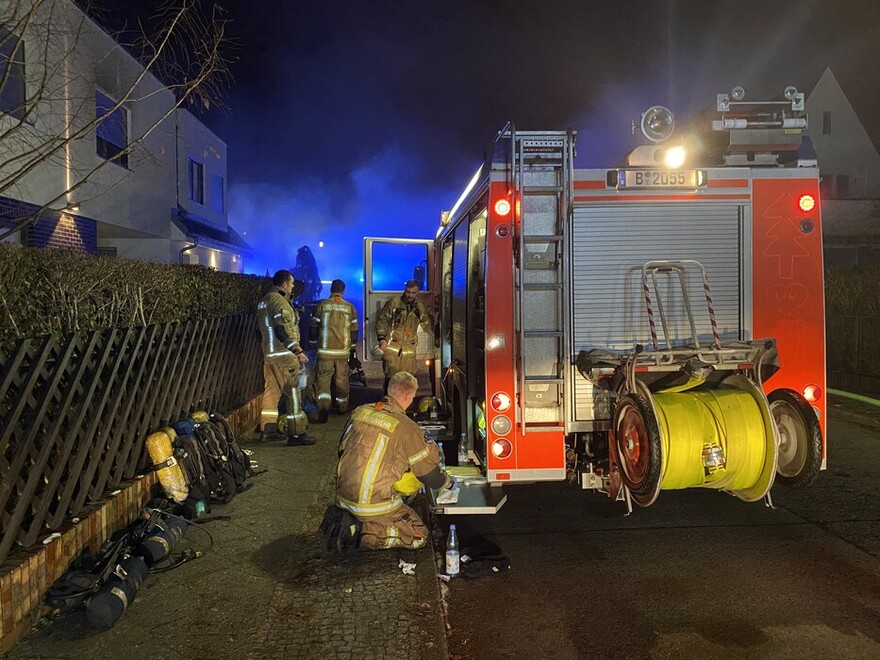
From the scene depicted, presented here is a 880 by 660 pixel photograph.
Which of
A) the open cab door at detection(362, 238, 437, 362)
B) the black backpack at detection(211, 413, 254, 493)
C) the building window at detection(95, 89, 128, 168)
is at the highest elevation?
the building window at detection(95, 89, 128, 168)

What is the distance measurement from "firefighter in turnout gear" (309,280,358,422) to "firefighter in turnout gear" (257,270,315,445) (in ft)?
3.81

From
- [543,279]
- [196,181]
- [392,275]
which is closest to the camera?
[543,279]

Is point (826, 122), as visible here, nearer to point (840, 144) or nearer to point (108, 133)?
point (840, 144)

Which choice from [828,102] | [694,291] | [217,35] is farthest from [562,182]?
[828,102]

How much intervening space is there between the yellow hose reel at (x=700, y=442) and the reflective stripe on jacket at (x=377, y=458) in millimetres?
1325

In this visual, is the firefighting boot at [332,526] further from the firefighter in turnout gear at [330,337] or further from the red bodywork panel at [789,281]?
the firefighter in turnout gear at [330,337]

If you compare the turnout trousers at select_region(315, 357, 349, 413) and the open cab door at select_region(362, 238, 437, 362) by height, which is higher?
the open cab door at select_region(362, 238, 437, 362)

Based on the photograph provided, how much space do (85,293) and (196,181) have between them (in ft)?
54.3

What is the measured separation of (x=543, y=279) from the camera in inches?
191

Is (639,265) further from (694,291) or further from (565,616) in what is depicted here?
(565,616)

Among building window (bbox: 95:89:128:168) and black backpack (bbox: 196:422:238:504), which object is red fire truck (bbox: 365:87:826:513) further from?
building window (bbox: 95:89:128:168)

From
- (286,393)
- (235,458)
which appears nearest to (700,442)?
(235,458)

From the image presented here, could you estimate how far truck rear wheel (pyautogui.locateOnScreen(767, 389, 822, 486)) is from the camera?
15.3 ft

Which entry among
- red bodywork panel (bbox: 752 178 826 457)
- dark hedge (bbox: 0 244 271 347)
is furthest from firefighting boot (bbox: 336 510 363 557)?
red bodywork panel (bbox: 752 178 826 457)
